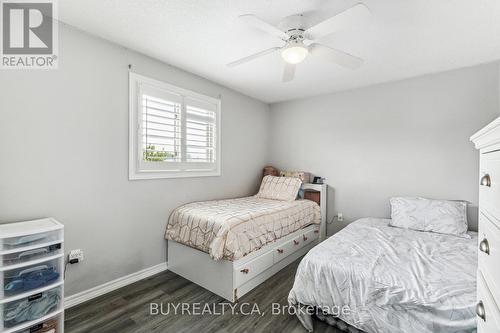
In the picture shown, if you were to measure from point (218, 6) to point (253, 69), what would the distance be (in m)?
1.16

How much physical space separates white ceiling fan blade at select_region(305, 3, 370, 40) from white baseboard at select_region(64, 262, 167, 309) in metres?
2.84

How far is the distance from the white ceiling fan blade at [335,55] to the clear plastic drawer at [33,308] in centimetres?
269

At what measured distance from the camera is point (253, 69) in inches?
112

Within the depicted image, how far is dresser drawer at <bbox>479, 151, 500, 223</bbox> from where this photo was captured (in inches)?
28.9

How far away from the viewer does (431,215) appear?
2.55m

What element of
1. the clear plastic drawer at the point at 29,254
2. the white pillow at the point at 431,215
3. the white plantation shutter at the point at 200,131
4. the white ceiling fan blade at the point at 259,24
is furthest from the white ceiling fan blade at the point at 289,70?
the clear plastic drawer at the point at 29,254

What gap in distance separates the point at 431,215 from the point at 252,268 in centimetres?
210

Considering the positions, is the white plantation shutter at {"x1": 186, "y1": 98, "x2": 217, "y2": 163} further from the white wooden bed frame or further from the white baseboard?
the white baseboard

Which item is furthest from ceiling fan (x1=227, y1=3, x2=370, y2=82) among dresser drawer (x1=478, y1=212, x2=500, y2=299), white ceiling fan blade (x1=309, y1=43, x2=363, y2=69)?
dresser drawer (x1=478, y1=212, x2=500, y2=299)

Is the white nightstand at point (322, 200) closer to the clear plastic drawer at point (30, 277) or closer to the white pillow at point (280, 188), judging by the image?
the white pillow at point (280, 188)

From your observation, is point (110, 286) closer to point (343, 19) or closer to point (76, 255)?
point (76, 255)

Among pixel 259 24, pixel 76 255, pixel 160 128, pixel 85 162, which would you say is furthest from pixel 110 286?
pixel 259 24

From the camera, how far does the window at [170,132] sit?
8.02 ft

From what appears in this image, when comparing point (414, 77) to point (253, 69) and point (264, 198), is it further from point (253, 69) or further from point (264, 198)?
point (264, 198)
